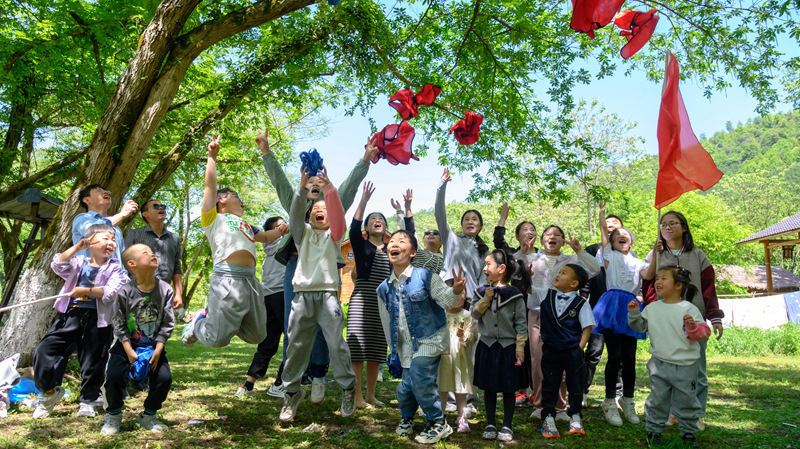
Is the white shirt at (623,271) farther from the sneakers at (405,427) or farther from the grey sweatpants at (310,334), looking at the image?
the grey sweatpants at (310,334)

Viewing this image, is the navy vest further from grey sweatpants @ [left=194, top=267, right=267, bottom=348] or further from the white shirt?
grey sweatpants @ [left=194, top=267, right=267, bottom=348]

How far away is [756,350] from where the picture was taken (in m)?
10.6

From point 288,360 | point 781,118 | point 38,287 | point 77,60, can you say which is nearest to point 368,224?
point 288,360

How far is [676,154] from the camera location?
447 cm

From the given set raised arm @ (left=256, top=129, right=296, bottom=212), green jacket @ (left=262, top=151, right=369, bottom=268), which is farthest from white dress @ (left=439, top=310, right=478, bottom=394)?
raised arm @ (left=256, top=129, right=296, bottom=212)

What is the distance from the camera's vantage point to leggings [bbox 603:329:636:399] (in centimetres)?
450

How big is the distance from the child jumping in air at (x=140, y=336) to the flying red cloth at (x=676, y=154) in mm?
4377

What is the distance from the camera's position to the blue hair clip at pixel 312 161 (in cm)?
429

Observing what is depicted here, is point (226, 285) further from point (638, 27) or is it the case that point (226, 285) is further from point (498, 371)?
→ point (638, 27)

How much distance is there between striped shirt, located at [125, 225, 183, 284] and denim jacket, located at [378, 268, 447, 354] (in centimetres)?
257

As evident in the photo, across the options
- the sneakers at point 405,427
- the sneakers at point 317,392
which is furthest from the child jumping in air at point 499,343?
the sneakers at point 317,392

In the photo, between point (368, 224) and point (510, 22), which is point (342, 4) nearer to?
point (510, 22)

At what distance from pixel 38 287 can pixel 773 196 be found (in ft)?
175

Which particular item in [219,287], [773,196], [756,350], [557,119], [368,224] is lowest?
[756,350]
